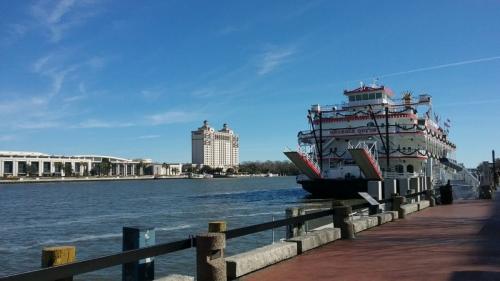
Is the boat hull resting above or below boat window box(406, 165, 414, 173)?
below

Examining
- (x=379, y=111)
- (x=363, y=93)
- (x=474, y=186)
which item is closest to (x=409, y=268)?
(x=474, y=186)

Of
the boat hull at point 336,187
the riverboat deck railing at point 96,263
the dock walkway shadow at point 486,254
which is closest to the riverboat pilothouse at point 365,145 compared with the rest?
the boat hull at point 336,187

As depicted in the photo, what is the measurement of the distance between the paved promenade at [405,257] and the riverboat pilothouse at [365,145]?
25.4 metres

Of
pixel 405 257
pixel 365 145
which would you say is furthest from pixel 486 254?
pixel 365 145

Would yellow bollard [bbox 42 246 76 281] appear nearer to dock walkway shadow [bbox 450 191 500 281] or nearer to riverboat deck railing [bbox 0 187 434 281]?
riverboat deck railing [bbox 0 187 434 281]

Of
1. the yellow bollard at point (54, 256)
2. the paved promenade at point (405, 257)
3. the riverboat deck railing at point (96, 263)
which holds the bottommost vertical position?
the paved promenade at point (405, 257)

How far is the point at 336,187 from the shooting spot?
137ft

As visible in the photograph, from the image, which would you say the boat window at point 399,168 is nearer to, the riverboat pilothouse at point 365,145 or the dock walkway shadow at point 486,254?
the riverboat pilothouse at point 365,145

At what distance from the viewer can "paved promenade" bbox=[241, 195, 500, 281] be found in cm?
800

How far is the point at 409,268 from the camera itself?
8.46 meters

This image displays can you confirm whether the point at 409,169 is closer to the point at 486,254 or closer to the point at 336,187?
the point at 336,187

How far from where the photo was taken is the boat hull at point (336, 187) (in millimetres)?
40656

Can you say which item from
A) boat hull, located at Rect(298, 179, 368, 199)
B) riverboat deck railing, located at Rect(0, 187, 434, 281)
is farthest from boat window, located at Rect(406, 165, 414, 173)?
riverboat deck railing, located at Rect(0, 187, 434, 281)

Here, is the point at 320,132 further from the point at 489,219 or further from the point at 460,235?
the point at 460,235
